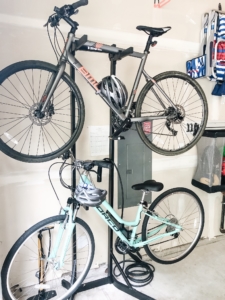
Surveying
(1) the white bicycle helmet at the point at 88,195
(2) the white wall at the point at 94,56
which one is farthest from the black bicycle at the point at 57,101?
(1) the white bicycle helmet at the point at 88,195

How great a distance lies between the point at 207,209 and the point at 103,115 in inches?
63.3

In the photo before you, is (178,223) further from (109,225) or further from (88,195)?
(88,195)

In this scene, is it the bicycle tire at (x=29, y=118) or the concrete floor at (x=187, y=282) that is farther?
the concrete floor at (x=187, y=282)

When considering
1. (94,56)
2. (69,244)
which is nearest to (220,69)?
(94,56)

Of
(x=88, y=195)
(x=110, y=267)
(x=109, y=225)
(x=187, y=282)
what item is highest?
(x=88, y=195)

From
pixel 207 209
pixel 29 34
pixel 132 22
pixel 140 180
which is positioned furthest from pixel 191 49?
pixel 207 209

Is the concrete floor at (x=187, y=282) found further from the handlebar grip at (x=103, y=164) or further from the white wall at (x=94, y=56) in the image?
the handlebar grip at (x=103, y=164)

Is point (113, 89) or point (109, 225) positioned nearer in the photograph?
point (113, 89)

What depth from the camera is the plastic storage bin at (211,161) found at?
8.21ft

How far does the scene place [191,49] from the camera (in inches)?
98.5

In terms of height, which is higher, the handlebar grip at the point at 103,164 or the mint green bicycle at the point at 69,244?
the handlebar grip at the point at 103,164

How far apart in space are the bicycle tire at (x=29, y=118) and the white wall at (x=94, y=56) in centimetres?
12

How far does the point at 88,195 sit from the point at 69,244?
68 centimetres

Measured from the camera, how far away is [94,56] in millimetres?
2098
